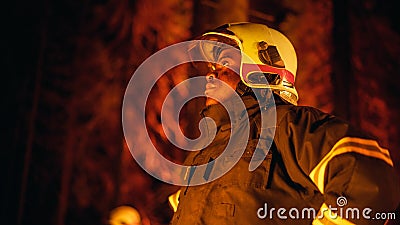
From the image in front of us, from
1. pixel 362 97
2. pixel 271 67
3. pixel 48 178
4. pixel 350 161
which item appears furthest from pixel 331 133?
pixel 48 178

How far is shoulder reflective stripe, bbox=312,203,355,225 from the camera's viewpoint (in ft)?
7.16

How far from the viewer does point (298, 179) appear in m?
2.49

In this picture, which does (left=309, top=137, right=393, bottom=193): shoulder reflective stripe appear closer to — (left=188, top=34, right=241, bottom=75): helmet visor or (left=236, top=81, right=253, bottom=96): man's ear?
(left=236, top=81, right=253, bottom=96): man's ear

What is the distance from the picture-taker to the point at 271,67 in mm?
3225

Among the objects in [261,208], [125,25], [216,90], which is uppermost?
[125,25]

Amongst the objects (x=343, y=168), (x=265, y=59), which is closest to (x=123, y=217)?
(x=265, y=59)

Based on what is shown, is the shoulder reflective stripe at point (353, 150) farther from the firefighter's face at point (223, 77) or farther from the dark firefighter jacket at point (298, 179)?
the firefighter's face at point (223, 77)

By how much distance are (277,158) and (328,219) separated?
0.51 meters

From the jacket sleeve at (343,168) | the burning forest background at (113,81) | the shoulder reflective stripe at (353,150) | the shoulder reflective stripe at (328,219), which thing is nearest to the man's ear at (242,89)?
the jacket sleeve at (343,168)

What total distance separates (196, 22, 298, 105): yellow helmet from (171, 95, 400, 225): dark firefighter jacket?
8.7 inches

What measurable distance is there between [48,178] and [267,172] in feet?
18.8

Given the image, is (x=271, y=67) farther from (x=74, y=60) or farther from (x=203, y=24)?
(x=74, y=60)

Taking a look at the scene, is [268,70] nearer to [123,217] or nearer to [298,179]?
[298,179]

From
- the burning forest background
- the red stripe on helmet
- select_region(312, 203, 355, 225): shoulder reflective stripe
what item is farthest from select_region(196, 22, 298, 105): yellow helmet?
the burning forest background
